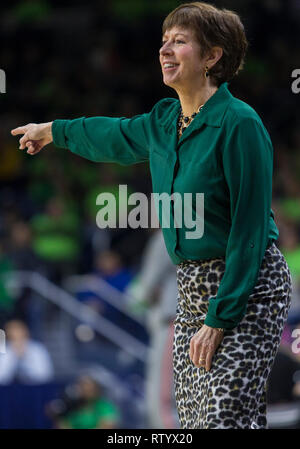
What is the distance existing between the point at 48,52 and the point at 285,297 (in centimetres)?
833

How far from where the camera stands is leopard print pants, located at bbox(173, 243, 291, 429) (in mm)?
2398

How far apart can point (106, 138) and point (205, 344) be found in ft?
2.53

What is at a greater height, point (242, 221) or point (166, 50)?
point (166, 50)

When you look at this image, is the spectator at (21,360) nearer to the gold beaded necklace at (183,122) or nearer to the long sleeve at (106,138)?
the long sleeve at (106,138)

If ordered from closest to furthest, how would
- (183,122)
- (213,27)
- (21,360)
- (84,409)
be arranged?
(213,27)
(183,122)
(84,409)
(21,360)

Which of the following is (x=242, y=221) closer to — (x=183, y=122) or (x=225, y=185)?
(x=225, y=185)

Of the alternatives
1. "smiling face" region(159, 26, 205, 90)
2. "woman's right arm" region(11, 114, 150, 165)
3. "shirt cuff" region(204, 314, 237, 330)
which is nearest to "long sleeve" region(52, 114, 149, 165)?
"woman's right arm" region(11, 114, 150, 165)

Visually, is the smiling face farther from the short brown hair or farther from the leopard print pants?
the leopard print pants

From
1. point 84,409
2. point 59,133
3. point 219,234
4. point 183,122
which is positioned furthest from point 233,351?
point 84,409

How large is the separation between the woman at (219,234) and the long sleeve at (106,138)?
0.35 ft

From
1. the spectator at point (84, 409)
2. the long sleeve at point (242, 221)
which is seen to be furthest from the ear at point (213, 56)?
the spectator at point (84, 409)

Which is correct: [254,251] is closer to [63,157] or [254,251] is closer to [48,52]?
[63,157]

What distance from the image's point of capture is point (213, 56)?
8.40 feet

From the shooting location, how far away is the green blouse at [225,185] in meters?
2.40
